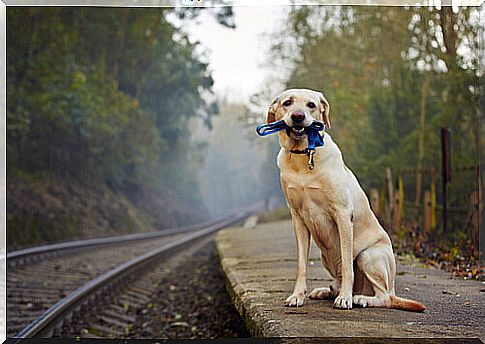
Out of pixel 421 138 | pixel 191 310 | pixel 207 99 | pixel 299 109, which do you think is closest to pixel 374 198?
pixel 421 138

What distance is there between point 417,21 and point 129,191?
390cm

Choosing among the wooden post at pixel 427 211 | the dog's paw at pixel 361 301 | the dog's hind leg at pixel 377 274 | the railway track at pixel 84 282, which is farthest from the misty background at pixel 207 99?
the dog's paw at pixel 361 301

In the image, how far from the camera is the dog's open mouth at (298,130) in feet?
9.13

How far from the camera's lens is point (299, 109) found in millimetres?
2777

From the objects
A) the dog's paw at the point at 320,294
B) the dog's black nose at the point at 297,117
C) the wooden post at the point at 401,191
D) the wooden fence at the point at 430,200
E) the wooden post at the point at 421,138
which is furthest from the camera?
the wooden post at the point at 401,191

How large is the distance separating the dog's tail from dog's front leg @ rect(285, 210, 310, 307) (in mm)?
370

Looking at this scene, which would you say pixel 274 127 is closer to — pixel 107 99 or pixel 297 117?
pixel 297 117

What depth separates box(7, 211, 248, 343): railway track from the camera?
4.29m

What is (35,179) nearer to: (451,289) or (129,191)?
(129,191)

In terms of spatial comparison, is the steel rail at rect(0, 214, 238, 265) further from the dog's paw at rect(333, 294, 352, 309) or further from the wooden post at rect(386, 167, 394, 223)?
the dog's paw at rect(333, 294, 352, 309)

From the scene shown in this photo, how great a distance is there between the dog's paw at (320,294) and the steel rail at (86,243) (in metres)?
2.62

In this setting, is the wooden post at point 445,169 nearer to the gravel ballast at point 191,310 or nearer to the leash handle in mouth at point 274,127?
the gravel ballast at point 191,310

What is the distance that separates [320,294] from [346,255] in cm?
30

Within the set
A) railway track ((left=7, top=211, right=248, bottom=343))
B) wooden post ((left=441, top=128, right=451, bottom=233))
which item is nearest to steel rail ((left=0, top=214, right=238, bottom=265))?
railway track ((left=7, top=211, right=248, bottom=343))
